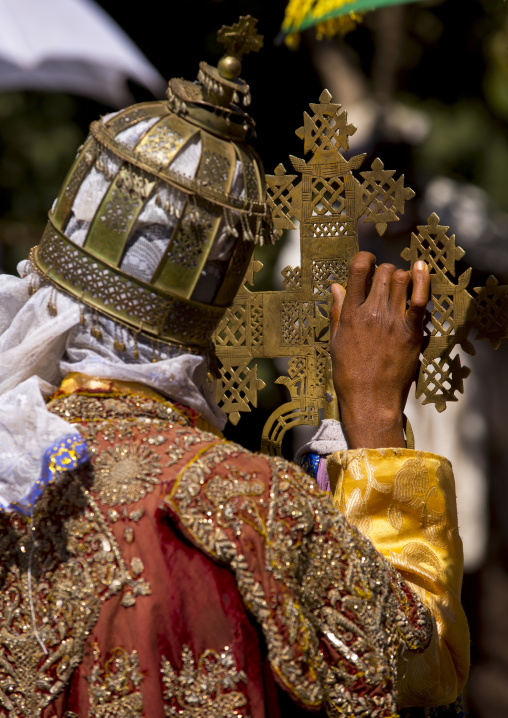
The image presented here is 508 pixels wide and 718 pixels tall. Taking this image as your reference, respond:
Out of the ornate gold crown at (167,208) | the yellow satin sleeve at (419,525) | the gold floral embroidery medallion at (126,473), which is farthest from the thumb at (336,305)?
the gold floral embroidery medallion at (126,473)

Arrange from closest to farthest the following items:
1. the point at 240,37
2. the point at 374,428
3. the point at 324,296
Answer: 1. the point at 240,37
2. the point at 374,428
3. the point at 324,296

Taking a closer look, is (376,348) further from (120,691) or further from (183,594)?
(120,691)

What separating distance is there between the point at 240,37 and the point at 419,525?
3.05ft

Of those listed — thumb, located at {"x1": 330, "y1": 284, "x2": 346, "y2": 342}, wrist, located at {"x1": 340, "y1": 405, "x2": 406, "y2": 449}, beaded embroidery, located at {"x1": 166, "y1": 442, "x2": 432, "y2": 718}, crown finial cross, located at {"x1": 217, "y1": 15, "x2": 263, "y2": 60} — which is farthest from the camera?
thumb, located at {"x1": 330, "y1": 284, "x2": 346, "y2": 342}

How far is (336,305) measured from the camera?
6.53ft


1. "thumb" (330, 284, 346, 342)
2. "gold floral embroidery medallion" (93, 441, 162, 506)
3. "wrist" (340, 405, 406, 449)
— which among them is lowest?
"wrist" (340, 405, 406, 449)

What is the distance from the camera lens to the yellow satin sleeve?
1.59m

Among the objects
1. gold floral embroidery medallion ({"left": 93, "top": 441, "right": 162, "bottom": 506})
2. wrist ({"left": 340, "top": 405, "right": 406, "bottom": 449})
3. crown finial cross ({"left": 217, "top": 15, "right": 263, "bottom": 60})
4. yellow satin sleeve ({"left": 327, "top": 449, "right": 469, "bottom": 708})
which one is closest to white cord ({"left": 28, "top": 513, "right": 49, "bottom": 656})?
gold floral embroidery medallion ({"left": 93, "top": 441, "right": 162, "bottom": 506})

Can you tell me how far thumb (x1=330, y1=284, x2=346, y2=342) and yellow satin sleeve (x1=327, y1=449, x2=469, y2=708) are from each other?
365 mm

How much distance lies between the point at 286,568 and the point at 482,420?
9.47 feet

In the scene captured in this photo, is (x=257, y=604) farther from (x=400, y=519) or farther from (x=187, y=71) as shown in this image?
(x=187, y=71)

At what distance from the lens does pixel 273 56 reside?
4.92m

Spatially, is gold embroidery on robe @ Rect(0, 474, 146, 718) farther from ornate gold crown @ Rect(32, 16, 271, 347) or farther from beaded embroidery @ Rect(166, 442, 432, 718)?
ornate gold crown @ Rect(32, 16, 271, 347)

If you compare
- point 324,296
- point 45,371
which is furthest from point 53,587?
point 324,296
